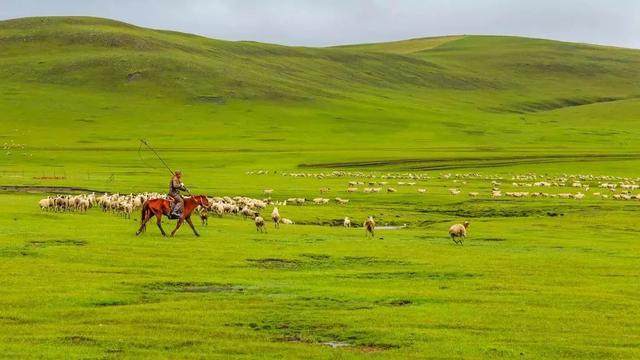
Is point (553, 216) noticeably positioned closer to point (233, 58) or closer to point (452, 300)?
point (452, 300)

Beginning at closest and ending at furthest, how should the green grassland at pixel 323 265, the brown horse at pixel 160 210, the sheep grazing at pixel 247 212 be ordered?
the green grassland at pixel 323 265 < the brown horse at pixel 160 210 < the sheep grazing at pixel 247 212

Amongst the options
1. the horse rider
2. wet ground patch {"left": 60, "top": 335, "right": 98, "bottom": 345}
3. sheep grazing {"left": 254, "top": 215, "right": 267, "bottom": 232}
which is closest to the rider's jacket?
the horse rider

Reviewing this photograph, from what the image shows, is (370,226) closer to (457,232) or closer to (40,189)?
(457,232)

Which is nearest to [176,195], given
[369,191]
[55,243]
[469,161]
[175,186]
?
[175,186]

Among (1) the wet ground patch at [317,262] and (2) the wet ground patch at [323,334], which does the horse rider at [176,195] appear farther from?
(2) the wet ground patch at [323,334]

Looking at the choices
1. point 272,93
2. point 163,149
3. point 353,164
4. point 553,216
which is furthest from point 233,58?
point 553,216

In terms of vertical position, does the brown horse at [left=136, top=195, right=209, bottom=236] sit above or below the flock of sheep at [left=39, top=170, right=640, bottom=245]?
above

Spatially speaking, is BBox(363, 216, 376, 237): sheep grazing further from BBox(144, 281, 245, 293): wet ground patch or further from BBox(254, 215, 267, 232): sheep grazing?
BBox(144, 281, 245, 293): wet ground patch

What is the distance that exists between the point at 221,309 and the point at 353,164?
224 feet

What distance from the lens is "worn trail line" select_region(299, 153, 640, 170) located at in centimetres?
8614

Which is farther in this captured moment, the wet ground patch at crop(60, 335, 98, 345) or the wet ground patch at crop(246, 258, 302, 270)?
the wet ground patch at crop(246, 258, 302, 270)

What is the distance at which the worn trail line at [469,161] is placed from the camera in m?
86.1

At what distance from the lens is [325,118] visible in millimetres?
141000

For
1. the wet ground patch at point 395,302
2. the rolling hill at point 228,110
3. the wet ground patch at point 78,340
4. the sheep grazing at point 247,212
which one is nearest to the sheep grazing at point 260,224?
the sheep grazing at point 247,212
